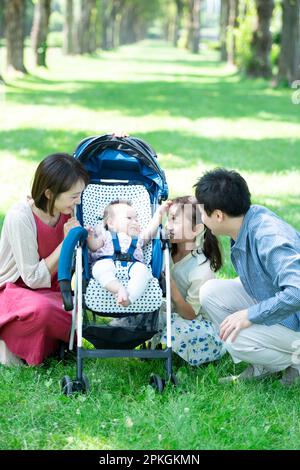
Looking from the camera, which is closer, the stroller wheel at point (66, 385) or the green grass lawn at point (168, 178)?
the green grass lawn at point (168, 178)

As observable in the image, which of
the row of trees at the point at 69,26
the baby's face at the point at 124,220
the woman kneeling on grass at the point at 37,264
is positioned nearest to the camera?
the woman kneeling on grass at the point at 37,264

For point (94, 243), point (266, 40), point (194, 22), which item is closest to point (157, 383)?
point (94, 243)

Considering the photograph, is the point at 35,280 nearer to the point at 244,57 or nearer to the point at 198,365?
the point at 198,365

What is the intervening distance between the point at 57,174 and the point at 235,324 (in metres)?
1.27

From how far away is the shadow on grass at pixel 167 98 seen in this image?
18.5 meters

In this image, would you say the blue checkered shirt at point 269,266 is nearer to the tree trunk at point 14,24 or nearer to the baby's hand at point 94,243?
the baby's hand at point 94,243

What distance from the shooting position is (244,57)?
29047 millimetres

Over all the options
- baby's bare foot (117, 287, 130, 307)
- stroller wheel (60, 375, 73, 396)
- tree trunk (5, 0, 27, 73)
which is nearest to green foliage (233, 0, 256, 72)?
tree trunk (5, 0, 27, 73)

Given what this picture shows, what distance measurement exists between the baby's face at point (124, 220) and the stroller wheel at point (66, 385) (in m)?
0.96

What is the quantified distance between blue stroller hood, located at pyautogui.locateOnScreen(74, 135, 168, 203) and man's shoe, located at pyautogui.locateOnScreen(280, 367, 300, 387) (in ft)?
4.13

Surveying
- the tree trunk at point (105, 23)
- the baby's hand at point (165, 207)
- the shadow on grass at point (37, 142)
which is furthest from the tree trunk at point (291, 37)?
the tree trunk at point (105, 23)

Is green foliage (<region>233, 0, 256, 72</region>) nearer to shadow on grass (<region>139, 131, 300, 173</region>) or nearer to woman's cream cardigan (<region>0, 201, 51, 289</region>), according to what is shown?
shadow on grass (<region>139, 131, 300, 173</region>)

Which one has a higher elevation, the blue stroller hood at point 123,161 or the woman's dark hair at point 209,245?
the blue stroller hood at point 123,161

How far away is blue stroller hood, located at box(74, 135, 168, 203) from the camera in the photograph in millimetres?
5195
